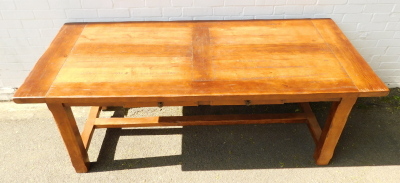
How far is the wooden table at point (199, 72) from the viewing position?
2.06 metres

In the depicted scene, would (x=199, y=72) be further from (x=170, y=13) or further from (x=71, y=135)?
(x=71, y=135)

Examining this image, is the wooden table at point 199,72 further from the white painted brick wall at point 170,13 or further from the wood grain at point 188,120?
the white painted brick wall at point 170,13

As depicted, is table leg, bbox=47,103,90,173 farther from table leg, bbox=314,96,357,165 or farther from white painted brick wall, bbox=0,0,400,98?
table leg, bbox=314,96,357,165

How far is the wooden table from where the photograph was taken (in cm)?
206

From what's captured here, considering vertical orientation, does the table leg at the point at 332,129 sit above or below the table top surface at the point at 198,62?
below

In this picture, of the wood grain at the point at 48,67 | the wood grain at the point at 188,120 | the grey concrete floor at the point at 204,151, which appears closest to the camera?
the wood grain at the point at 48,67

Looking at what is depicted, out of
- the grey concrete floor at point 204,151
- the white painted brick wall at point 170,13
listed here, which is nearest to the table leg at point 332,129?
the grey concrete floor at point 204,151

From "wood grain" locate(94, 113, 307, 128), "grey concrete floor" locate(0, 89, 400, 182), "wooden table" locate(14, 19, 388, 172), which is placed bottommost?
"grey concrete floor" locate(0, 89, 400, 182)

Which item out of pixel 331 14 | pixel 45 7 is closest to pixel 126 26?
pixel 45 7

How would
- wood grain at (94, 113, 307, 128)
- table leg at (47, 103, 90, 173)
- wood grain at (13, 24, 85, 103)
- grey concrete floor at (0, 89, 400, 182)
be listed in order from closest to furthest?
wood grain at (13, 24, 85, 103), table leg at (47, 103, 90, 173), grey concrete floor at (0, 89, 400, 182), wood grain at (94, 113, 307, 128)

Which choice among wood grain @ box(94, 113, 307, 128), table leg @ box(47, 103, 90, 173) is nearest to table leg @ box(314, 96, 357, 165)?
wood grain @ box(94, 113, 307, 128)

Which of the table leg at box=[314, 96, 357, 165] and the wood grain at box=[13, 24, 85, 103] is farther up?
the wood grain at box=[13, 24, 85, 103]

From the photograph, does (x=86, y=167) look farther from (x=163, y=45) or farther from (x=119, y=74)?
(x=163, y=45)

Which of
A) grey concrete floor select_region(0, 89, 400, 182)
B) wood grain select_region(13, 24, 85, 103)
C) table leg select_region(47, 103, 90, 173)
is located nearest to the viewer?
wood grain select_region(13, 24, 85, 103)
